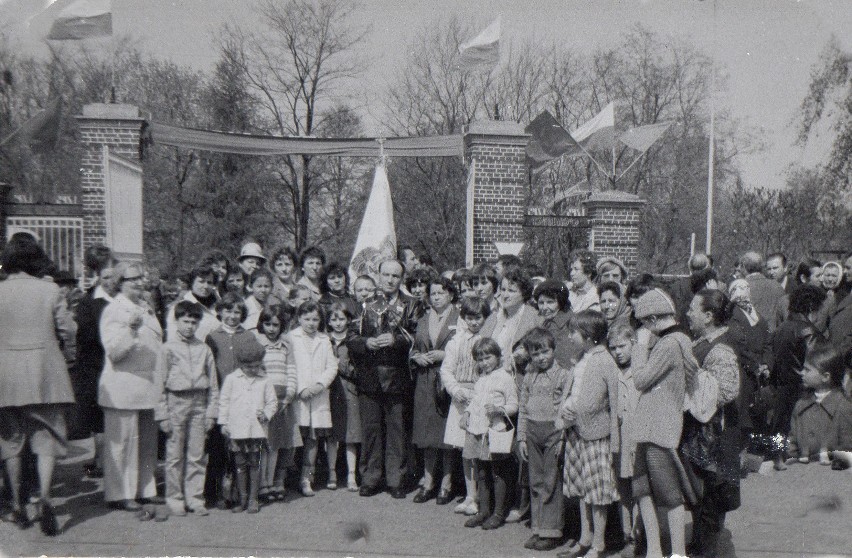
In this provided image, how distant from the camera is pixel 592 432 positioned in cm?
489

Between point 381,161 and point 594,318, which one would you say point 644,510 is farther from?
point 381,161

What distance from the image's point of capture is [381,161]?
10898mm

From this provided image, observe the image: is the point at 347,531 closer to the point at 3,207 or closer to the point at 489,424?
the point at 489,424

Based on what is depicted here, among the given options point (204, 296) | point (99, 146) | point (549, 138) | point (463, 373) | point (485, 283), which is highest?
point (549, 138)

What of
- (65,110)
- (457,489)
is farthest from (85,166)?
(65,110)

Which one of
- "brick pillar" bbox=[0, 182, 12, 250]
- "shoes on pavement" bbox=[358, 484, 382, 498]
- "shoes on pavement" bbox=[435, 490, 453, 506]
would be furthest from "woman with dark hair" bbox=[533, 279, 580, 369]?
"brick pillar" bbox=[0, 182, 12, 250]

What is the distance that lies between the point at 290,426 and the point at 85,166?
6653 millimetres

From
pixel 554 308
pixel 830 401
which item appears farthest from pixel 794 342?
pixel 554 308

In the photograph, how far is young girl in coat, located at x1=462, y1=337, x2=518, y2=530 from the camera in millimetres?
5465

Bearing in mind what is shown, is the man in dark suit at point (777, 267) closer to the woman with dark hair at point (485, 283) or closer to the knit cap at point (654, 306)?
the woman with dark hair at point (485, 283)

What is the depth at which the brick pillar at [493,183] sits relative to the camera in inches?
450

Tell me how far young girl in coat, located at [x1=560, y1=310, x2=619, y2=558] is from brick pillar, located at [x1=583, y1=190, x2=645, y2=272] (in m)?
6.96

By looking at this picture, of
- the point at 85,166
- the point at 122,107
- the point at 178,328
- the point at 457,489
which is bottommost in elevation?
the point at 457,489

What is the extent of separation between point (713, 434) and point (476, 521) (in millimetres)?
1719
